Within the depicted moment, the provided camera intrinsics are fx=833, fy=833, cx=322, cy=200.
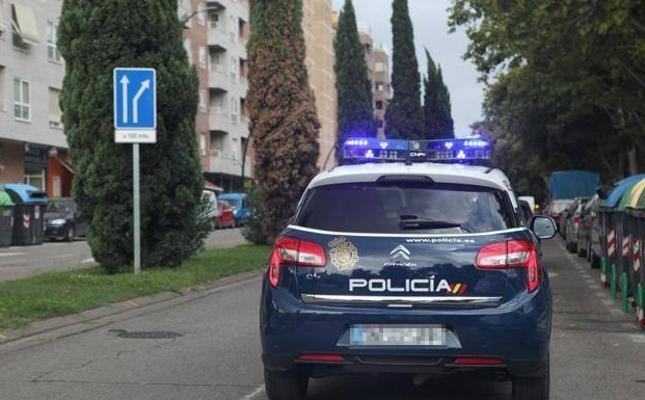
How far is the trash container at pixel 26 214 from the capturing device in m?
27.1

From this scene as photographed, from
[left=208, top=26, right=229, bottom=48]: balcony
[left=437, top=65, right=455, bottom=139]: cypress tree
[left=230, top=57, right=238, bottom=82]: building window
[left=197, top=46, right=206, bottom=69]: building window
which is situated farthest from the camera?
[left=437, top=65, right=455, bottom=139]: cypress tree

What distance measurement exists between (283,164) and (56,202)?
39.7ft

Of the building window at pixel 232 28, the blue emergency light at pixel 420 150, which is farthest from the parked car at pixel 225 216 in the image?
the blue emergency light at pixel 420 150

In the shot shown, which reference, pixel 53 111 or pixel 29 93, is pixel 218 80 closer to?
pixel 53 111

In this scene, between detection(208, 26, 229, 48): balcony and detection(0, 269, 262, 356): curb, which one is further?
detection(208, 26, 229, 48): balcony

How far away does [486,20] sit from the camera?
26.5 meters

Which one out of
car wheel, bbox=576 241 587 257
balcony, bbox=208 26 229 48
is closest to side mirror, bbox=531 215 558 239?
car wheel, bbox=576 241 587 257

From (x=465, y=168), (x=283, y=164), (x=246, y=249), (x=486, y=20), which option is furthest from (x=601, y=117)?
(x=465, y=168)

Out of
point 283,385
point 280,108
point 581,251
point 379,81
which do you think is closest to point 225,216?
point 280,108

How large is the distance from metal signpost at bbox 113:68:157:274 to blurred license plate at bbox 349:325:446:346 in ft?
28.3

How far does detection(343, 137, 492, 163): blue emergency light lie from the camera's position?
1045 centimetres

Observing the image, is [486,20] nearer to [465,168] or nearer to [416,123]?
[465,168]

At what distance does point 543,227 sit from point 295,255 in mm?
2792

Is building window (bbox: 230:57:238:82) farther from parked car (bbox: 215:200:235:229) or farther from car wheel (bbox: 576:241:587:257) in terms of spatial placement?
car wheel (bbox: 576:241:587:257)
